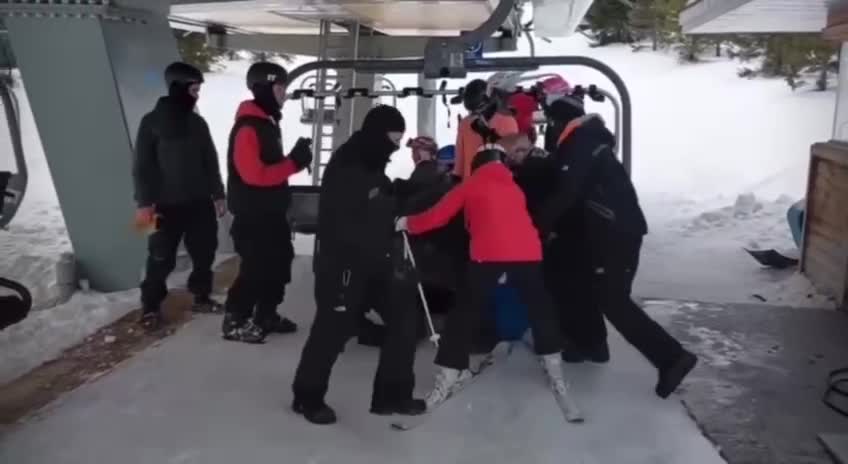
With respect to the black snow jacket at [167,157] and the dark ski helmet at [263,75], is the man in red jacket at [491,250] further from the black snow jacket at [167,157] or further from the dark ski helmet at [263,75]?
the black snow jacket at [167,157]

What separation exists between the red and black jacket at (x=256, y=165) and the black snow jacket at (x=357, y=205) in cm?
100

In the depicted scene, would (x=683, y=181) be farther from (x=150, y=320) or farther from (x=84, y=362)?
(x=84, y=362)

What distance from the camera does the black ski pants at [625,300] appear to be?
4520 mm

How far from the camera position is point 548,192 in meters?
4.82

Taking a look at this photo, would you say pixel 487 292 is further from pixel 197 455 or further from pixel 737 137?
pixel 737 137

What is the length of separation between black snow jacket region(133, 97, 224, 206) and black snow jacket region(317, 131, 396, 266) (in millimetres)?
1814

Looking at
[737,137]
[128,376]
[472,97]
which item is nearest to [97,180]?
[128,376]

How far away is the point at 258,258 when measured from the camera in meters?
5.21

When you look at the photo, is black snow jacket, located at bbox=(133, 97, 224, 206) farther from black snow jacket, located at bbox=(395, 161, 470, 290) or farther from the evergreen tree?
the evergreen tree

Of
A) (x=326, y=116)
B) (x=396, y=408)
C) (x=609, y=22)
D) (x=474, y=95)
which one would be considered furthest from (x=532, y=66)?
(x=609, y=22)

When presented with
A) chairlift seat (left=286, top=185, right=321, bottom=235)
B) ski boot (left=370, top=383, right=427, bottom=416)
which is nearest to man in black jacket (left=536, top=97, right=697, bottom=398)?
ski boot (left=370, top=383, right=427, bottom=416)

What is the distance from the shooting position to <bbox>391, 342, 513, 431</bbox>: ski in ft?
13.9

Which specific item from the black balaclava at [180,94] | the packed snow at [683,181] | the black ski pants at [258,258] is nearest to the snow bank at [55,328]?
the packed snow at [683,181]

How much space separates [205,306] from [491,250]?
9.08 ft
